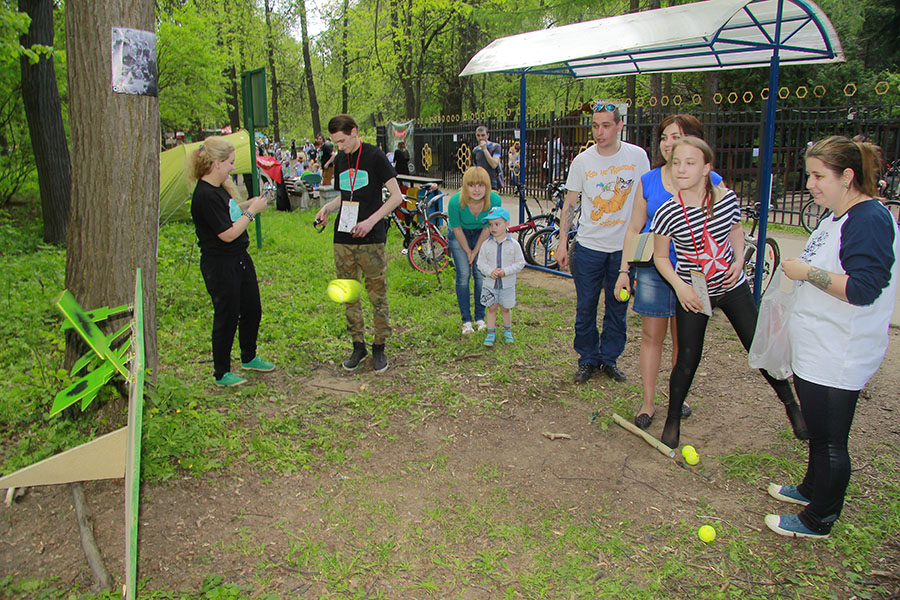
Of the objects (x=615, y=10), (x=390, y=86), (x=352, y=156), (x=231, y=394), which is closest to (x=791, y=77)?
(x=615, y=10)

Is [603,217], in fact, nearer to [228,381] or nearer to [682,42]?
[682,42]

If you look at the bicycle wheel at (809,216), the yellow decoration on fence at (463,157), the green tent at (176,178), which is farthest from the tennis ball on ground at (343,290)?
the yellow decoration on fence at (463,157)

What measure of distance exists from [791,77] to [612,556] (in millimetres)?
21547

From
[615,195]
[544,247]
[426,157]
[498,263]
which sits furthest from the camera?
[426,157]

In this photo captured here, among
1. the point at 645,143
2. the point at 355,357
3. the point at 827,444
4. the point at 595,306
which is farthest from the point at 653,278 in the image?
the point at 645,143

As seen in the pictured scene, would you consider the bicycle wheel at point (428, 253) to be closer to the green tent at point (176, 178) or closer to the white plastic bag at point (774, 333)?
the green tent at point (176, 178)

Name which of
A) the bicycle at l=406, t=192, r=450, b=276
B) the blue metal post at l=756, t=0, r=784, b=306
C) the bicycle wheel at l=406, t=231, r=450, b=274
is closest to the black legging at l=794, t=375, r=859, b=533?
the blue metal post at l=756, t=0, r=784, b=306

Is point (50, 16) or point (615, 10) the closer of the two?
point (50, 16)

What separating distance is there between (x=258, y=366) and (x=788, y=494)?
382cm

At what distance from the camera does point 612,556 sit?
2.88 m

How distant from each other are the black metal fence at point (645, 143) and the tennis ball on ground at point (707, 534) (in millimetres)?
9756

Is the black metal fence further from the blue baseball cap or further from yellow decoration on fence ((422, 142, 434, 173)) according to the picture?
the blue baseball cap

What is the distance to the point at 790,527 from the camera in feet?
9.84

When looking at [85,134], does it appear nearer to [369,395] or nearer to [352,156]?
[352,156]
